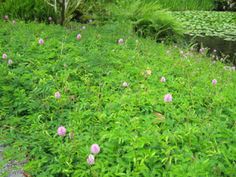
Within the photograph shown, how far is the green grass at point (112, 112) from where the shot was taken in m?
2.30

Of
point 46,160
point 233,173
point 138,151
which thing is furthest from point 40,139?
point 233,173

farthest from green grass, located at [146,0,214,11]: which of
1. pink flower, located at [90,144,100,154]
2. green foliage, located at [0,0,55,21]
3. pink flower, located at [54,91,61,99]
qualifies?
pink flower, located at [90,144,100,154]

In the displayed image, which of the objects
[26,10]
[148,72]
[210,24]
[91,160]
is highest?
[26,10]

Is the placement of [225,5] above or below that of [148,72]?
below

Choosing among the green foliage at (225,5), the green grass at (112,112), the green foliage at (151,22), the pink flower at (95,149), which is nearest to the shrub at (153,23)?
the green foliage at (151,22)

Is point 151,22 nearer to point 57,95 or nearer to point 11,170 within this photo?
point 57,95

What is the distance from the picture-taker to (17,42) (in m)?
4.50

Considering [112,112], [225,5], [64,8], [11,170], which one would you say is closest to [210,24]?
[225,5]

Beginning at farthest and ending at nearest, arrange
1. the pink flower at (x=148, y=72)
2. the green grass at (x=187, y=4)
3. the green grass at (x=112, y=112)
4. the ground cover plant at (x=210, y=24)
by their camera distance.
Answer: the green grass at (x=187, y=4) < the ground cover plant at (x=210, y=24) < the pink flower at (x=148, y=72) < the green grass at (x=112, y=112)

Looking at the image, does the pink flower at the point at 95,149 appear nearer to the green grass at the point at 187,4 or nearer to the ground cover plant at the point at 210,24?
the ground cover plant at the point at 210,24

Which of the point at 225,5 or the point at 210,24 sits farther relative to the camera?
the point at 225,5

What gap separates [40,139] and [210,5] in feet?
44.7

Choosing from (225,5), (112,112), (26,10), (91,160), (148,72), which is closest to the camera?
(91,160)

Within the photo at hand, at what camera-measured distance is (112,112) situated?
9.45ft
